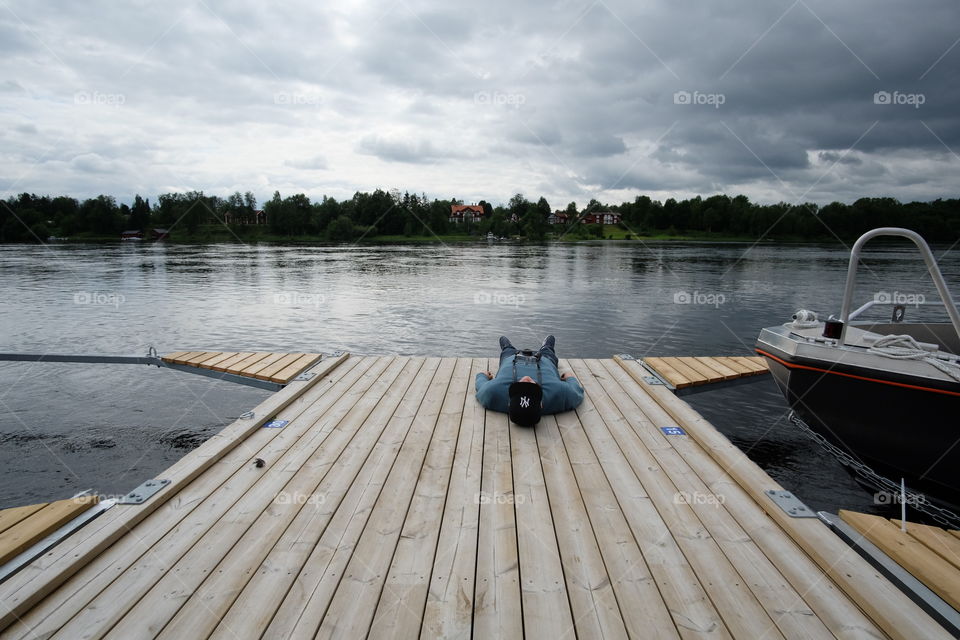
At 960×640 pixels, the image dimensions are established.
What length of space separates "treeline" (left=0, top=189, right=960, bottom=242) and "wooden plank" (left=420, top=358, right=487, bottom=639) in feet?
298

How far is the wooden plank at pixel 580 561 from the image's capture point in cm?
275

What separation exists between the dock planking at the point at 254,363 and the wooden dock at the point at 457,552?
2175mm

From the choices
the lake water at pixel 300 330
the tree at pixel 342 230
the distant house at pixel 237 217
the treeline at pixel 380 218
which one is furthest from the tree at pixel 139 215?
the lake water at pixel 300 330

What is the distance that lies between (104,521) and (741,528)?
4512 millimetres

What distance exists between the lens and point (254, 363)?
791 cm

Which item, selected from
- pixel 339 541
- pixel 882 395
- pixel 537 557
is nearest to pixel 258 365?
pixel 339 541

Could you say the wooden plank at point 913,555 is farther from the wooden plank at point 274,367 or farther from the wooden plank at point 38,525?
the wooden plank at point 274,367

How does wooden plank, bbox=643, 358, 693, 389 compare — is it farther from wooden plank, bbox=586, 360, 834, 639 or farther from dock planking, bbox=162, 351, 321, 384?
dock planking, bbox=162, 351, 321, 384

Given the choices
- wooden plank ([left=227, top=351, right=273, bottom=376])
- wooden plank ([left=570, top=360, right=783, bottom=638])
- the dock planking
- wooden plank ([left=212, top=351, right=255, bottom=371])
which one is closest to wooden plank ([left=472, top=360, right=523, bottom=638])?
wooden plank ([left=570, top=360, right=783, bottom=638])

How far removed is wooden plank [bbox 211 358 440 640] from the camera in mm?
2775

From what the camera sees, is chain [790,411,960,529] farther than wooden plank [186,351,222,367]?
No

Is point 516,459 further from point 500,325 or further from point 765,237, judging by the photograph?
point 765,237

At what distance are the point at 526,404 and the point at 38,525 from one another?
401 centimetres

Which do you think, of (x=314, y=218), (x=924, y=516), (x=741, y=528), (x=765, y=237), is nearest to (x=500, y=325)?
(x=924, y=516)
